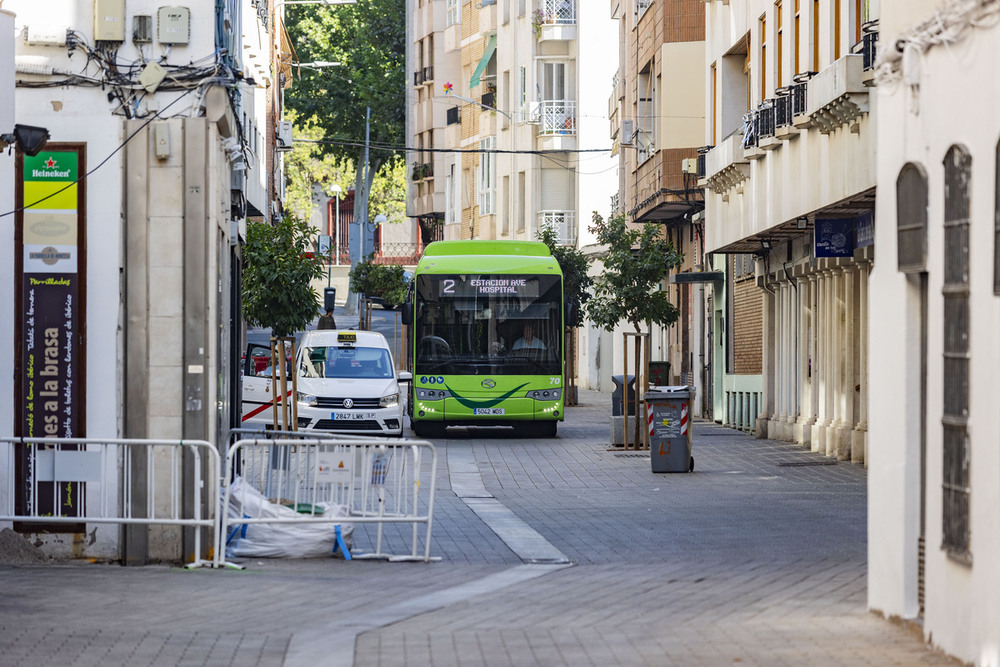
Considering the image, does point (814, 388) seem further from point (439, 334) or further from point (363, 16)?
point (363, 16)

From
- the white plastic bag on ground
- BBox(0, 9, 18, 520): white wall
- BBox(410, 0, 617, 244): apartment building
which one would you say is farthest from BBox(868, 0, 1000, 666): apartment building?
BBox(410, 0, 617, 244): apartment building

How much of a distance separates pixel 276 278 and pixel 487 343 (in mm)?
4058

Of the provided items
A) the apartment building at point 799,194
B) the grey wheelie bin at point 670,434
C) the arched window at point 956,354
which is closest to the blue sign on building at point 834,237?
the apartment building at point 799,194

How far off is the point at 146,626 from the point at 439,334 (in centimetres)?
2072

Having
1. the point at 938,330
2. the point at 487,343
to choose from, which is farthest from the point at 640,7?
the point at 938,330

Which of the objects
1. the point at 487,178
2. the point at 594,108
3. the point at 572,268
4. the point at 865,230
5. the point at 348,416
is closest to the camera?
the point at 865,230

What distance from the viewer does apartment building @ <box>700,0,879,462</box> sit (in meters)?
21.7

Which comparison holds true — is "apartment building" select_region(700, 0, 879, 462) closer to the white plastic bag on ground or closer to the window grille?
the window grille

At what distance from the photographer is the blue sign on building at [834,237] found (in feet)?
78.0

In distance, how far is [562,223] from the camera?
58.6 m

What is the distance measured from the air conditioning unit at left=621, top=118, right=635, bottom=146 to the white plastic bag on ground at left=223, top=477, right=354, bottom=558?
28.5 meters

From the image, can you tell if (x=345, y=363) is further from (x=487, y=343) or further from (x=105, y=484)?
(x=105, y=484)

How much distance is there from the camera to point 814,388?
27641 millimetres

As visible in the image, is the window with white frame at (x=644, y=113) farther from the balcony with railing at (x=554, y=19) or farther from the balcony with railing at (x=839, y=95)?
the balcony with railing at (x=554, y=19)
